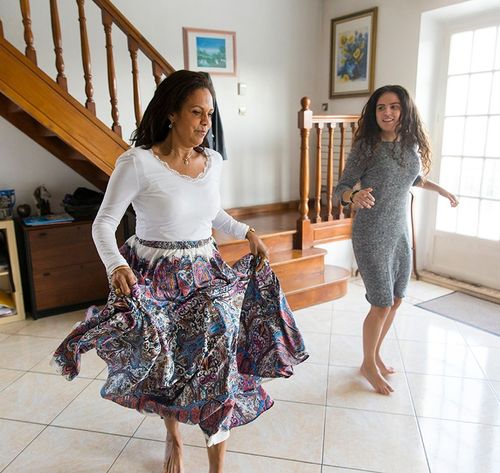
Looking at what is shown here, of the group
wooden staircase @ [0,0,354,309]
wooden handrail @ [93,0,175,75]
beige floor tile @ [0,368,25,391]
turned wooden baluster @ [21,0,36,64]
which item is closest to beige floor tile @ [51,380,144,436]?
beige floor tile @ [0,368,25,391]

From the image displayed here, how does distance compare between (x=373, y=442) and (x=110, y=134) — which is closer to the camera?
(x=373, y=442)

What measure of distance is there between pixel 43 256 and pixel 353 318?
2204 mm

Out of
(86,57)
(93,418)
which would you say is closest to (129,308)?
(93,418)

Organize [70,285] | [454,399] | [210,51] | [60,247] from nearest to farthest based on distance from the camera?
[454,399] → [60,247] → [70,285] → [210,51]

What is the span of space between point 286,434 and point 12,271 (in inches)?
86.6

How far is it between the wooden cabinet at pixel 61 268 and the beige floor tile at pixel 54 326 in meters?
0.06

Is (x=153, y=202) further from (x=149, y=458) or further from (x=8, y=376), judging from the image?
(x=8, y=376)

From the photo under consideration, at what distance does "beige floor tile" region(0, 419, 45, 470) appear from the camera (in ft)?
5.91

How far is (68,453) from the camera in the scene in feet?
5.96

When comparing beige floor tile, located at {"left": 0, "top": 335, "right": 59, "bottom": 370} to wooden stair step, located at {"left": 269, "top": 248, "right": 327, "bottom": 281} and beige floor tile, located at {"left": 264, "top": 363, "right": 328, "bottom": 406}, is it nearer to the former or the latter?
beige floor tile, located at {"left": 264, "top": 363, "right": 328, "bottom": 406}

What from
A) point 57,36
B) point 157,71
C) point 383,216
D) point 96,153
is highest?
point 57,36

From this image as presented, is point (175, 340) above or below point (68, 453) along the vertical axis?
above

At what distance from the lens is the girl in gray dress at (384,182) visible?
2.05m

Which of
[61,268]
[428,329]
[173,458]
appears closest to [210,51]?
[61,268]
